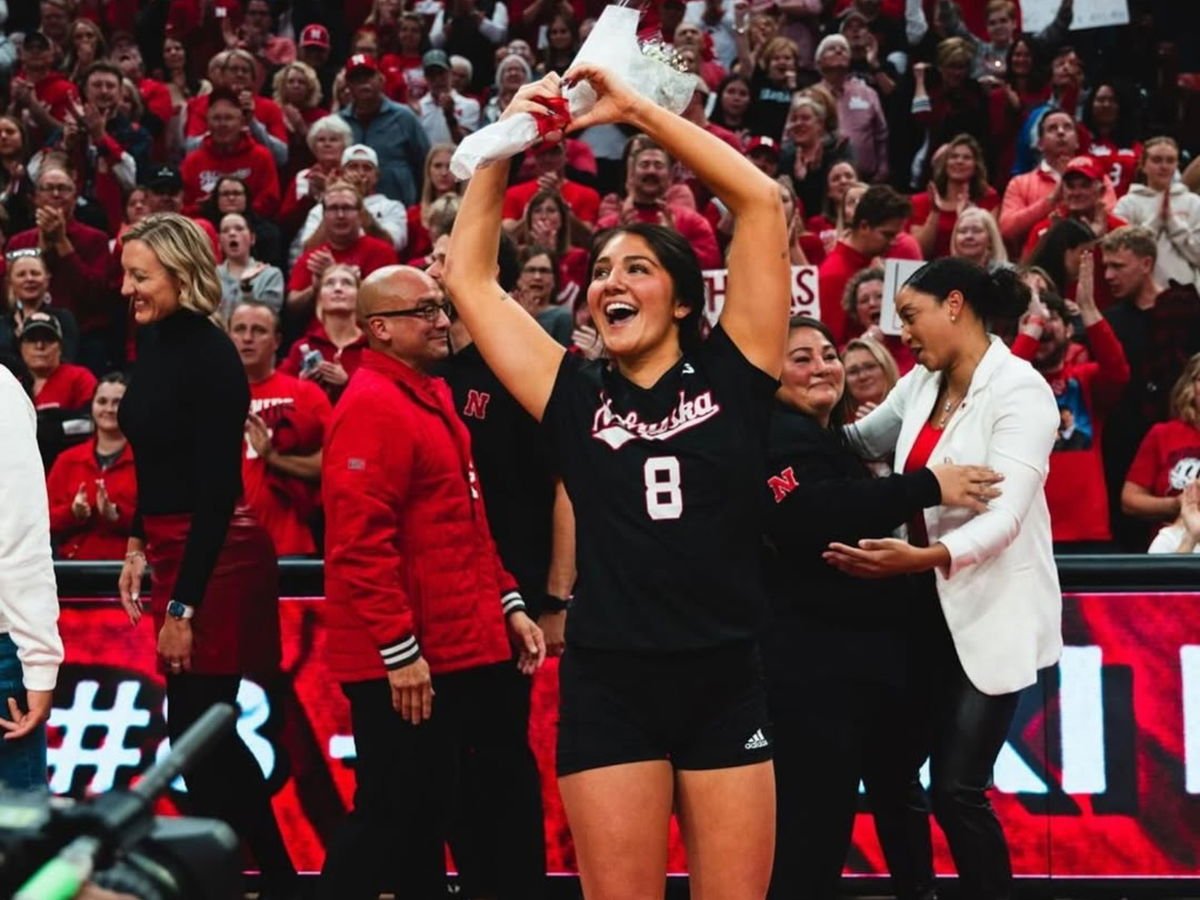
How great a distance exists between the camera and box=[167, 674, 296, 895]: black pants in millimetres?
5602

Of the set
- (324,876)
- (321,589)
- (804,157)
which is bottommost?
(324,876)

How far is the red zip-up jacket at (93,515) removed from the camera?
7.86 m

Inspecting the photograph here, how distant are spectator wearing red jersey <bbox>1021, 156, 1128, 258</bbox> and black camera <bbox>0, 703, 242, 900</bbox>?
25.8ft

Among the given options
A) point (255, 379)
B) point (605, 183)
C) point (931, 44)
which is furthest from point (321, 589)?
point (931, 44)

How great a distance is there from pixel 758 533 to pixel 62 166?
8.10m

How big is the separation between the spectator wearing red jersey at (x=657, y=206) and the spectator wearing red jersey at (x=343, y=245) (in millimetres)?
1299

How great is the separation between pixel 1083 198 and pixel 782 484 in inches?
208

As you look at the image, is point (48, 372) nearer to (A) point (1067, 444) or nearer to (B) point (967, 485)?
(A) point (1067, 444)

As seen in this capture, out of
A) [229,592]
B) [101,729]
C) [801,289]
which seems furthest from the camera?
[801,289]

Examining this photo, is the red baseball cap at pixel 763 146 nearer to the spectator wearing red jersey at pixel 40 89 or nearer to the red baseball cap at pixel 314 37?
the red baseball cap at pixel 314 37

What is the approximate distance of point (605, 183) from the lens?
12.9m

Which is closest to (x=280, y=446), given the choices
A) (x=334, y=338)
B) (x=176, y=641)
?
(x=334, y=338)

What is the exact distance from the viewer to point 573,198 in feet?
37.4

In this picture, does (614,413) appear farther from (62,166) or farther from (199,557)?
(62,166)
